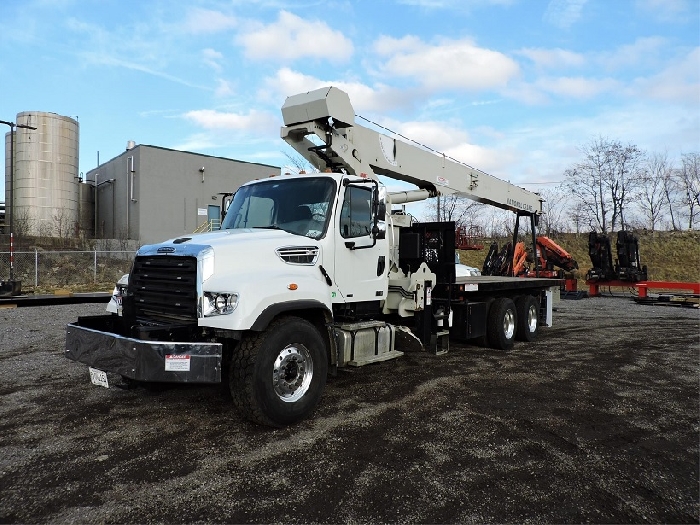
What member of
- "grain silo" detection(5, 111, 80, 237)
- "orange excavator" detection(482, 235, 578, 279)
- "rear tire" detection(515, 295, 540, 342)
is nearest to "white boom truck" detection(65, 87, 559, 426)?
"rear tire" detection(515, 295, 540, 342)

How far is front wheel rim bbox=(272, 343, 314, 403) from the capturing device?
474cm

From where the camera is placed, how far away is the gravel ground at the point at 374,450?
10.7 feet

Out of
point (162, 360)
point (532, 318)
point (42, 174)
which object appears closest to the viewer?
point (162, 360)

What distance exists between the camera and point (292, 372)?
4930 millimetres

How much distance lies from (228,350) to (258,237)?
47.4 inches

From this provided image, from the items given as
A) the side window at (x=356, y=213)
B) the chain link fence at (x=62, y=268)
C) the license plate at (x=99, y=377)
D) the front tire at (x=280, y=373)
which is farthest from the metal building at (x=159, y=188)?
the front tire at (x=280, y=373)

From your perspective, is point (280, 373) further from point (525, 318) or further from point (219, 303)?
point (525, 318)

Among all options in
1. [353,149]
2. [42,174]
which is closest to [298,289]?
[353,149]

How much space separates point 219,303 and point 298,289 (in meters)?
0.83

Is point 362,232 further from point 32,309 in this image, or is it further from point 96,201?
point 96,201

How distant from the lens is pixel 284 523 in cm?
308

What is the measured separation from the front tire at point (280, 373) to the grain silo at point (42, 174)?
28.2m

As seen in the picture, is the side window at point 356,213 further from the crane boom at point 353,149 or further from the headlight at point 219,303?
the headlight at point 219,303

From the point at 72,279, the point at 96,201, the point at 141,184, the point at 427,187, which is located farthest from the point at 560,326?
the point at 96,201
